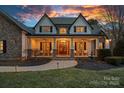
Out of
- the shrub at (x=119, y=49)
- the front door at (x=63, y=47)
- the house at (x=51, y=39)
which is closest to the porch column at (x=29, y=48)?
the house at (x=51, y=39)

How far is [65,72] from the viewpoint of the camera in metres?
15.1

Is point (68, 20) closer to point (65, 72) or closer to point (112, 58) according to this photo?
point (112, 58)

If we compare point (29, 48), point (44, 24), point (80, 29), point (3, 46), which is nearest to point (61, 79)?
point (3, 46)

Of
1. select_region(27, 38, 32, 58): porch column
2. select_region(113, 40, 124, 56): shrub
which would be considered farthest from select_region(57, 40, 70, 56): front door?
select_region(113, 40, 124, 56): shrub

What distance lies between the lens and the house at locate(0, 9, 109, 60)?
72.5 feet

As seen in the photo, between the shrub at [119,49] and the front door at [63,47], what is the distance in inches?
153

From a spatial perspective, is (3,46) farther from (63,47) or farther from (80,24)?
(80,24)

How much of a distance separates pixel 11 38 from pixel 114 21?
773 centimetres

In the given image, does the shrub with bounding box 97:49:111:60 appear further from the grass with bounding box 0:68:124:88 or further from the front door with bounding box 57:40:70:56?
the grass with bounding box 0:68:124:88

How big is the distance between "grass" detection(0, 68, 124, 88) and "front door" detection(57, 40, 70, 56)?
937 centimetres

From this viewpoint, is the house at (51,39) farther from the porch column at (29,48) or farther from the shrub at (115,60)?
the shrub at (115,60)

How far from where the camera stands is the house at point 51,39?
22.1m

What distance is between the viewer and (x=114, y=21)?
23.4 metres
